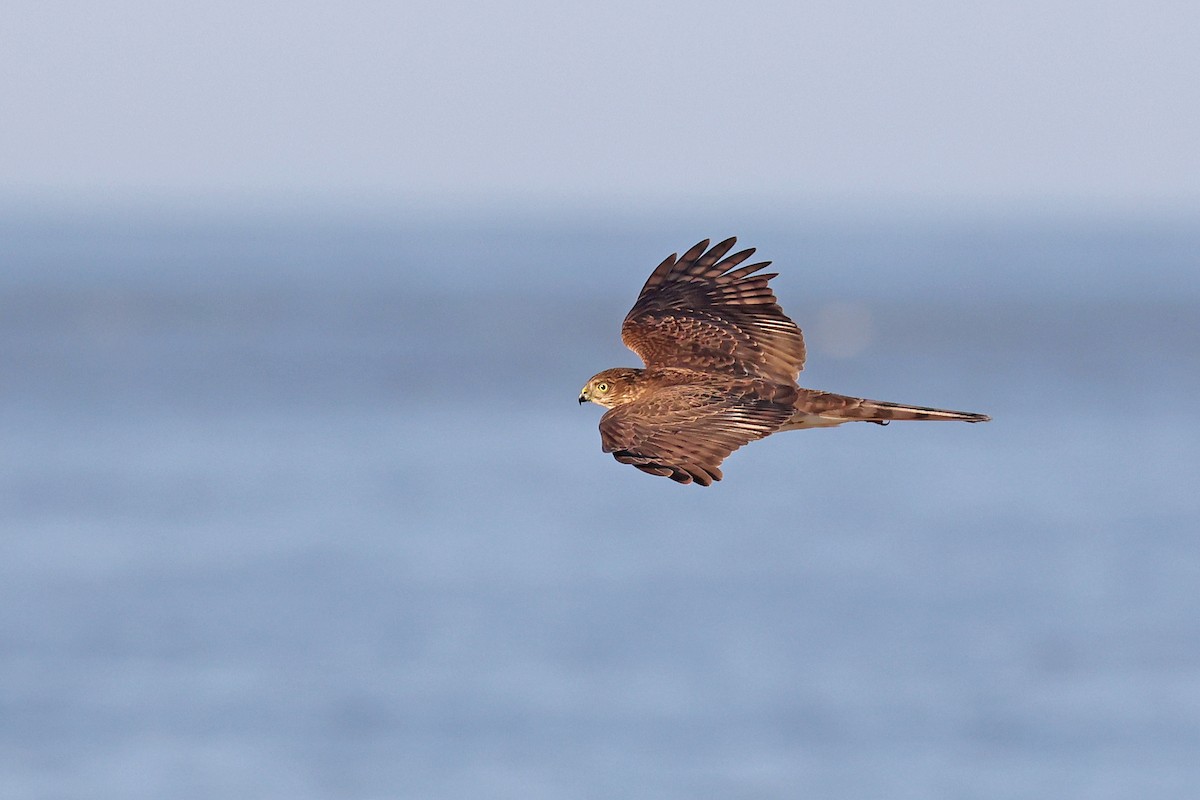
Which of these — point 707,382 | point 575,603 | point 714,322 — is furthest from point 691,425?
point 575,603

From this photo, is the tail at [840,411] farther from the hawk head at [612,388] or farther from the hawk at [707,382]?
the hawk head at [612,388]

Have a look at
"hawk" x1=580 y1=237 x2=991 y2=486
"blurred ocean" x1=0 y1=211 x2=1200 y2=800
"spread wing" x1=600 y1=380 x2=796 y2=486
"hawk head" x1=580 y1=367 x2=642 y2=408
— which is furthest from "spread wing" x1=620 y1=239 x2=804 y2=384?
"blurred ocean" x1=0 y1=211 x2=1200 y2=800

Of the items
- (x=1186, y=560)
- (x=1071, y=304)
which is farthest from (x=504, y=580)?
(x=1071, y=304)

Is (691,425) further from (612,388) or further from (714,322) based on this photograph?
(714,322)

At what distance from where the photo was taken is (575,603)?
38719 millimetres

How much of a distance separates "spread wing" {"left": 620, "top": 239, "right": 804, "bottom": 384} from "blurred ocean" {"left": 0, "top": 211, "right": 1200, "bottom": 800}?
61.6ft

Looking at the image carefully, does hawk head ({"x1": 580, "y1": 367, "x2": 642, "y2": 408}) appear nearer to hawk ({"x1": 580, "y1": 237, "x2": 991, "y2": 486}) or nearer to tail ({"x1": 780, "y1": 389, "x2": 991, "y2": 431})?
hawk ({"x1": 580, "y1": 237, "x2": 991, "y2": 486})

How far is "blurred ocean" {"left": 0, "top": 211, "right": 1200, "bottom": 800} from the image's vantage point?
107 ft

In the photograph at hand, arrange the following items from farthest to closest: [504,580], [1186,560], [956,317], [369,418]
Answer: [956,317], [369,418], [1186,560], [504,580]

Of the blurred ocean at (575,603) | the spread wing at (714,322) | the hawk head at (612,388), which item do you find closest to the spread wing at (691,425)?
the hawk head at (612,388)

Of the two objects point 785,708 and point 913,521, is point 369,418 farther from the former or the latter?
point 785,708

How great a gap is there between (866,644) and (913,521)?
27.2ft

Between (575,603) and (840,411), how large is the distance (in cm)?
2698

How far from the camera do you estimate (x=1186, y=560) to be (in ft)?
143
